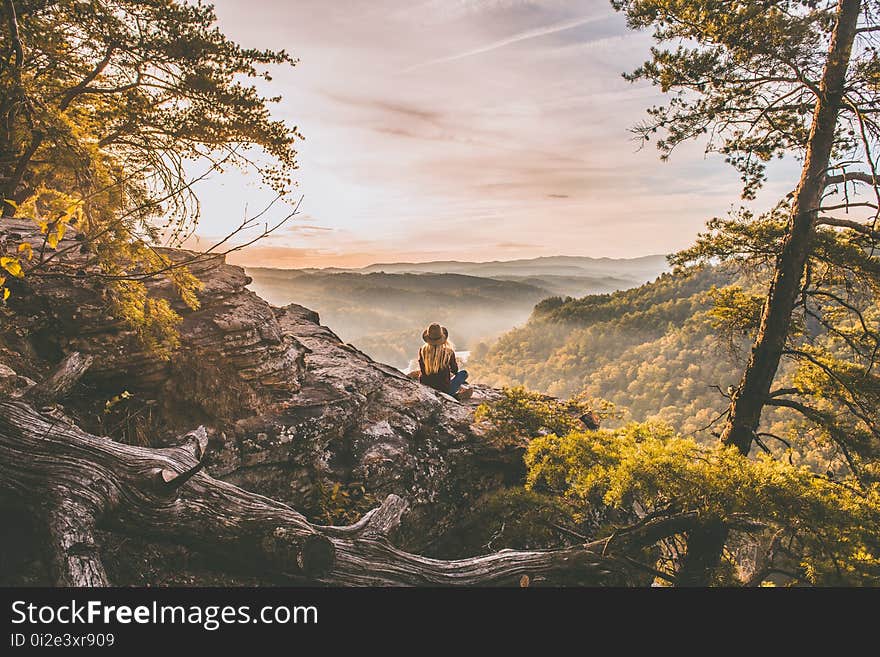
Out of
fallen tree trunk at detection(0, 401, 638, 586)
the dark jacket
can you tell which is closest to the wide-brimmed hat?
the dark jacket

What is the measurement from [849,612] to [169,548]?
213 inches

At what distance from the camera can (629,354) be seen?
244 feet

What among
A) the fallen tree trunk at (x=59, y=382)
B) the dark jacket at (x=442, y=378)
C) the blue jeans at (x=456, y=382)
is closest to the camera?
the fallen tree trunk at (x=59, y=382)

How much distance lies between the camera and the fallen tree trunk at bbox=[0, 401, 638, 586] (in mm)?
3070

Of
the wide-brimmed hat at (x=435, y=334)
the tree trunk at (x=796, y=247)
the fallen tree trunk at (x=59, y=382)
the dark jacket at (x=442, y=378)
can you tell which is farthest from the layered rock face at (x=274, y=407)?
the tree trunk at (x=796, y=247)

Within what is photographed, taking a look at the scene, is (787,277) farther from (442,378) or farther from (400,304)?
(400,304)

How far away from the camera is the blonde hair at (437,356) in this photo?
8352 mm

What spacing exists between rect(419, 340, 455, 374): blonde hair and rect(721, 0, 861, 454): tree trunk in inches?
190

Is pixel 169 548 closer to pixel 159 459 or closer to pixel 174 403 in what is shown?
pixel 159 459

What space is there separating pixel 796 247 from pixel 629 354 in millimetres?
75056

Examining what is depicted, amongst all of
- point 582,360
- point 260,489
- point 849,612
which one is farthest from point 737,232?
point 582,360

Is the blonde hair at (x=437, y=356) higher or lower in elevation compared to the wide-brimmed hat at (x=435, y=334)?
lower

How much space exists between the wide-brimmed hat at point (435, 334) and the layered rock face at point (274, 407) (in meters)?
0.97

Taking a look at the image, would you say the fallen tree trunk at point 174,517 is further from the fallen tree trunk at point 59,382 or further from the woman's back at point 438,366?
the woman's back at point 438,366
